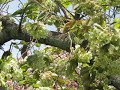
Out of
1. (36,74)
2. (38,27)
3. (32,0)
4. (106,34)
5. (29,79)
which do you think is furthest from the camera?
(29,79)

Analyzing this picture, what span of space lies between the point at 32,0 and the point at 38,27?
2.04 ft

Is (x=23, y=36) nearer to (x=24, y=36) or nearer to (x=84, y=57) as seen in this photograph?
(x=24, y=36)

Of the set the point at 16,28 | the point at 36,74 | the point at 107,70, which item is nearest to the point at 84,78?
the point at 107,70

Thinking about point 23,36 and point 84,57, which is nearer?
point 84,57

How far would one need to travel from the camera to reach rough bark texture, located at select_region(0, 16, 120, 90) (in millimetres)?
→ 5280

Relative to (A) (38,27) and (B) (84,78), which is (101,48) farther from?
(A) (38,27)

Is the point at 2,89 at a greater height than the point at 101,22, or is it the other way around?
the point at 101,22

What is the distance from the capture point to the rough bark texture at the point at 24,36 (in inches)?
208

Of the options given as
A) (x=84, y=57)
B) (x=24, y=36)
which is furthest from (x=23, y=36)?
(x=84, y=57)

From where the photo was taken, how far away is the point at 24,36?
5.58 meters

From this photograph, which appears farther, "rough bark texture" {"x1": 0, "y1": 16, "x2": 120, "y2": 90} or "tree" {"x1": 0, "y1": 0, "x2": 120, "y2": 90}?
"rough bark texture" {"x1": 0, "y1": 16, "x2": 120, "y2": 90}

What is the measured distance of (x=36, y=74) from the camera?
17.7ft

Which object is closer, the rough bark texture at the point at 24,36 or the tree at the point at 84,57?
the tree at the point at 84,57

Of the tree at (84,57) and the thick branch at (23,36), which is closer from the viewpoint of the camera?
the tree at (84,57)
